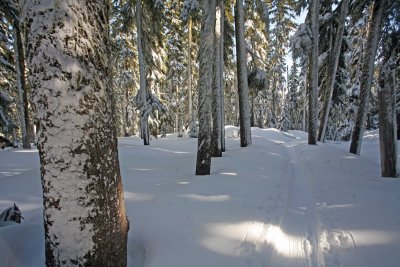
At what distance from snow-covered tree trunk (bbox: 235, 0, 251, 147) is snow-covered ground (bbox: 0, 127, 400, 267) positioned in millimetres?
5013

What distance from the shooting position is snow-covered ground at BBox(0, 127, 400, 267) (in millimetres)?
3756

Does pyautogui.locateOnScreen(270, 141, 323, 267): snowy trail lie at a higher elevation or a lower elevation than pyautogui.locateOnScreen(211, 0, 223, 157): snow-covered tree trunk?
lower

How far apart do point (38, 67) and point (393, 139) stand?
31.0 feet

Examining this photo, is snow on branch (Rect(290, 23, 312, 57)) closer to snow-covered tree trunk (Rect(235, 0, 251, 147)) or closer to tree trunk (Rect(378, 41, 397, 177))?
snow-covered tree trunk (Rect(235, 0, 251, 147))

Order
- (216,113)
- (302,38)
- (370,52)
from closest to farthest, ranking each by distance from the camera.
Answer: (370,52) < (216,113) < (302,38)

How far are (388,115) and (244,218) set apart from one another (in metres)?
6.19

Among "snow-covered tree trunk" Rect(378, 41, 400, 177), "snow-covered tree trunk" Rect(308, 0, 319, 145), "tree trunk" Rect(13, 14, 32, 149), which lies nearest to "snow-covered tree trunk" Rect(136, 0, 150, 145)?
"tree trunk" Rect(13, 14, 32, 149)

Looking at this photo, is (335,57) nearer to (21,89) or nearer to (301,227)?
(301,227)

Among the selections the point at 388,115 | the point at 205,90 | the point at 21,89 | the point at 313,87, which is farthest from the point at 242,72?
the point at 21,89

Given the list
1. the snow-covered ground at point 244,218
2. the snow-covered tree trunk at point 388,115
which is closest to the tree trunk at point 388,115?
the snow-covered tree trunk at point 388,115

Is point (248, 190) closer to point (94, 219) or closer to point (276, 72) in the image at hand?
point (94, 219)

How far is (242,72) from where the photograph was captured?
1356 centimetres

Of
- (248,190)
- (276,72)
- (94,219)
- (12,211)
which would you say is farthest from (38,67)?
(276,72)

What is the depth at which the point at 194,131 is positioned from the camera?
2219 cm
